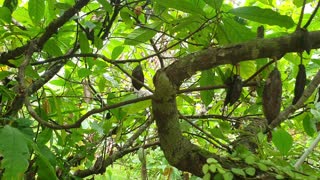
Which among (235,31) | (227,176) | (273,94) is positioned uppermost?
(235,31)

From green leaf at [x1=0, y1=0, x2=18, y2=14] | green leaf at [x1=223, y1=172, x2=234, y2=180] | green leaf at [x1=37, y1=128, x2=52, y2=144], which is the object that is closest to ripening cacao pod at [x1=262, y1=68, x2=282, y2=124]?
green leaf at [x1=223, y1=172, x2=234, y2=180]

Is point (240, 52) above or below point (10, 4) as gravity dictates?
below

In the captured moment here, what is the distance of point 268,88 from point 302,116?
1.89 feet

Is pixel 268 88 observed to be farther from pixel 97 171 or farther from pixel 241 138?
pixel 97 171

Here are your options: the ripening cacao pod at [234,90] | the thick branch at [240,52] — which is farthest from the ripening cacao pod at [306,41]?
the ripening cacao pod at [234,90]

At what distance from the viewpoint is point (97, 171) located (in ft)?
4.11

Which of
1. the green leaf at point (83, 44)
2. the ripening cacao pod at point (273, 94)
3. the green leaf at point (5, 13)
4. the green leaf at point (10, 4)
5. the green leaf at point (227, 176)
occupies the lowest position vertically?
the green leaf at point (227, 176)

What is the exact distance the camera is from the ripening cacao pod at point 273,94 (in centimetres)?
70

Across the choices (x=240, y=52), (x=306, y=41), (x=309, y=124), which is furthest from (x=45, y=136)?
(x=309, y=124)

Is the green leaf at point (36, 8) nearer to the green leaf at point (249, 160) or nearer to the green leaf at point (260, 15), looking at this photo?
the green leaf at point (260, 15)

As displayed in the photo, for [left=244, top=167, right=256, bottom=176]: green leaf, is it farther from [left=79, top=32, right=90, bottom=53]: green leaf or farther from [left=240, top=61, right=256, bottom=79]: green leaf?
[left=79, top=32, right=90, bottom=53]: green leaf

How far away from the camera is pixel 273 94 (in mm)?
703

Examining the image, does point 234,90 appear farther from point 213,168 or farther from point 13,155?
point 13,155

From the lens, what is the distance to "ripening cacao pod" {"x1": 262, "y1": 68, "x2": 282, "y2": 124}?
702mm
